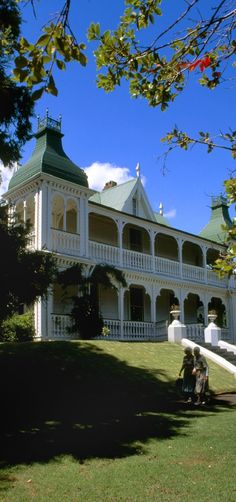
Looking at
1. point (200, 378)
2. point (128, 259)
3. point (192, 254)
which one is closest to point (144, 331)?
point (128, 259)

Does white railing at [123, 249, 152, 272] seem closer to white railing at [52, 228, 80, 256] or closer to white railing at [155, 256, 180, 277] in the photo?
white railing at [155, 256, 180, 277]

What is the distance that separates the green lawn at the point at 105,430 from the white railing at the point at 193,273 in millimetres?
12248

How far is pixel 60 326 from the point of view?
19531 millimetres

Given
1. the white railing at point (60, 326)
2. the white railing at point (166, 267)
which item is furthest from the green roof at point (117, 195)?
the white railing at point (60, 326)

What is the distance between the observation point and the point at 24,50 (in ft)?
12.4

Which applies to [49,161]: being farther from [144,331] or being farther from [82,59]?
[82,59]

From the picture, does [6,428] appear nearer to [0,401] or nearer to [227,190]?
[0,401]

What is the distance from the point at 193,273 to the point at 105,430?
67.2 ft

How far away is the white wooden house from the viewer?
20.6 meters

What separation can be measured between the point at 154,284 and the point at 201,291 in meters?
4.40

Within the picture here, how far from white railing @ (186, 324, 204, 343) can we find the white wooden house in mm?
53

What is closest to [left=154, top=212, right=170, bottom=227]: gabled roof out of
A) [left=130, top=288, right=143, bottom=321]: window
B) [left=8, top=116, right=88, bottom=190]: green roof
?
[left=130, top=288, right=143, bottom=321]: window

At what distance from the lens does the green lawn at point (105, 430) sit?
624cm

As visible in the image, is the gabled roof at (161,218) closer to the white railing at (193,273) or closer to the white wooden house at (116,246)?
the white wooden house at (116,246)
